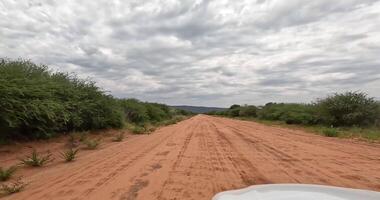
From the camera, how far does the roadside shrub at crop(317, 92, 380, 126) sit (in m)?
32.7

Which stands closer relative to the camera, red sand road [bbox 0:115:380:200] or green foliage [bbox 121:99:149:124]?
red sand road [bbox 0:115:380:200]

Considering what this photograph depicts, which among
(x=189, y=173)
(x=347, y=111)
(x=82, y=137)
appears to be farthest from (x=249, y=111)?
(x=189, y=173)

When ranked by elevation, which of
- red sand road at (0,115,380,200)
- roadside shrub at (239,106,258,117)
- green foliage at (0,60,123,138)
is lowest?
red sand road at (0,115,380,200)

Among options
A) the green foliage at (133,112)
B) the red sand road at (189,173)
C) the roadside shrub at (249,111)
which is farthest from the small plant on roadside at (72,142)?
the roadside shrub at (249,111)

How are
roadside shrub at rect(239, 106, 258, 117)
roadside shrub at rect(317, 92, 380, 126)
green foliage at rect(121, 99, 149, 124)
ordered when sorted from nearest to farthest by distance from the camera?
roadside shrub at rect(317, 92, 380, 126), green foliage at rect(121, 99, 149, 124), roadside shrub at rect(239, 106, 258, 117)

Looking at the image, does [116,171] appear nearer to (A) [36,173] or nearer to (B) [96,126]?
(A) [36,173]

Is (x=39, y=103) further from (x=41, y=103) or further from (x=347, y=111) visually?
(x=347, y=111)

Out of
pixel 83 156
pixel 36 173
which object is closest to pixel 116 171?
pixel 36 173

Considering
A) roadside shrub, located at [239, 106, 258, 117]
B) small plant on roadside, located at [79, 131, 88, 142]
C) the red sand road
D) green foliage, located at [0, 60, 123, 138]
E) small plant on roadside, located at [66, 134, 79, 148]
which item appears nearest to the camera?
the red sand road

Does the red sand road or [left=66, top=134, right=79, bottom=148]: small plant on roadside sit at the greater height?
[left=66, top=134, right=79, bottom=148]: small plant on roadside

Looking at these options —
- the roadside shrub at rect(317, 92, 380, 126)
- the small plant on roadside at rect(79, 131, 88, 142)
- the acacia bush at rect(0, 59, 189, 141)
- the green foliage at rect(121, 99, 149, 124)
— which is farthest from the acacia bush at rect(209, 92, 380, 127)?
the small plant on roadside at rect(79, 131, 88, 142)

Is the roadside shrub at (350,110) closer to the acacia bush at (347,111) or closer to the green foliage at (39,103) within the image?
the acacia bush at (347,111)

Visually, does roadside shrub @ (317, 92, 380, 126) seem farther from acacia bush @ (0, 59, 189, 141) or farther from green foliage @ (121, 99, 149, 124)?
acacia bush @ (0, 59, 189, 141)

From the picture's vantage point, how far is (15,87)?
13.8m
